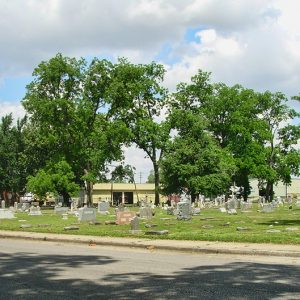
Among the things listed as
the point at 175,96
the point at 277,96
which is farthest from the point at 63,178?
the point at 277,96

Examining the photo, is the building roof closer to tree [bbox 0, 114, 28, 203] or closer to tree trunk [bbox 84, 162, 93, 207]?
tree [bbox 0, 114, 28, 203]

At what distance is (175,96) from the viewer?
233 ft

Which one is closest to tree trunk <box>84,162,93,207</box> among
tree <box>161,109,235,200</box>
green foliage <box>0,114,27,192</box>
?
tree <box>161,109,235,200</box>

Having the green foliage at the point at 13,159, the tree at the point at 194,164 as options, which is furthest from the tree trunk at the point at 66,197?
the green foliage at the point at 13,159

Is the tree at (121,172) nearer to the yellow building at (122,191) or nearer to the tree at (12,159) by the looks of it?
the tree at (12,159)

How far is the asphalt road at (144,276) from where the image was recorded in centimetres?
808

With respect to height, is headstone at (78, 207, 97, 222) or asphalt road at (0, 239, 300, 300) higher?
headstone at (78, 207, 97, 222)

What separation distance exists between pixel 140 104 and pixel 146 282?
60.7 metres

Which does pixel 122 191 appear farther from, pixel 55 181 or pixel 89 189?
pixel 55 181

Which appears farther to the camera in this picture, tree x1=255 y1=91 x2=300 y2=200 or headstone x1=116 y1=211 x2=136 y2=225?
tree x1=255 y1=91 x2=300 y2=200

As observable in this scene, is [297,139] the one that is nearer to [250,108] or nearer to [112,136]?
[250,108]

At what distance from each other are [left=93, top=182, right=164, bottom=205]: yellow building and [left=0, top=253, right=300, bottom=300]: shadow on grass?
9504 cm

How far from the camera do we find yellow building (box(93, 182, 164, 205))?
10812 cm

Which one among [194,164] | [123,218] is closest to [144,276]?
[123,218]
